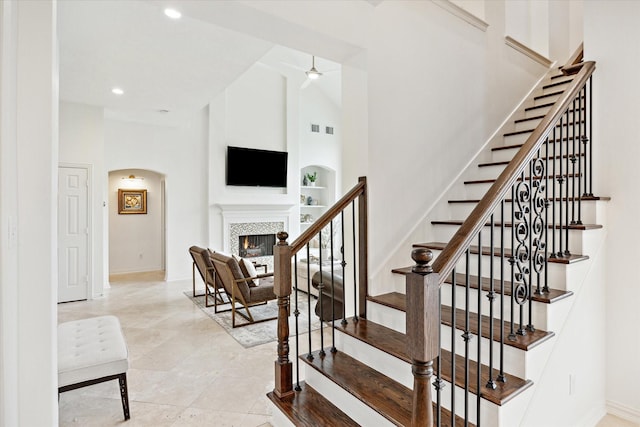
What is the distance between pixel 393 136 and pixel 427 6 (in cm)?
128

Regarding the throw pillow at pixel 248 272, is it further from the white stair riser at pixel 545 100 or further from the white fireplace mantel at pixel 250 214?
the white stair riser at pixel 545 100

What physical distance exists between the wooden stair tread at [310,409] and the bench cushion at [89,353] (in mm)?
1085

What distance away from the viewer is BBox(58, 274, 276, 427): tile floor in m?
2.40

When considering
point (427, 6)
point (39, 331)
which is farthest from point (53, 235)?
point (427, 6)

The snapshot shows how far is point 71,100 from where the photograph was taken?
17.5ft

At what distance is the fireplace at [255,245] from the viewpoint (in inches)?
290

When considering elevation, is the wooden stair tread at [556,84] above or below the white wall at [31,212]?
above

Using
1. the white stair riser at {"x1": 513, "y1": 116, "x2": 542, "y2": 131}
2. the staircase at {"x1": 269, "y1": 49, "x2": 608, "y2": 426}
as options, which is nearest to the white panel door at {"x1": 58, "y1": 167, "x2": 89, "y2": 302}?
the staircase at {"x1": 269, "y1": 49, "x2": 608, "y2": 426}

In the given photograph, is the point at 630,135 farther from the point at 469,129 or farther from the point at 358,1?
the point at 358,1

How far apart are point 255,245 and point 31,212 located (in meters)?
5.97

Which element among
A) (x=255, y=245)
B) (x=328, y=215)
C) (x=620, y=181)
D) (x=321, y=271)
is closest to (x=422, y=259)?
(x=328, y=215)

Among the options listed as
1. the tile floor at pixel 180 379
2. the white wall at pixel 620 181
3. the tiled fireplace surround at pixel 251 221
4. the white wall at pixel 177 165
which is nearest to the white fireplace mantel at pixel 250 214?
the tiled fireplace surround at pixel 251 221

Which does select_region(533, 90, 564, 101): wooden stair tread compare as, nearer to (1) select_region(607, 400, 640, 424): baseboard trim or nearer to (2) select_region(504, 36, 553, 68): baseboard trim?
(2) select_region(504, 36, 553, 68): baseboard trim

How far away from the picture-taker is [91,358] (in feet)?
7.39
